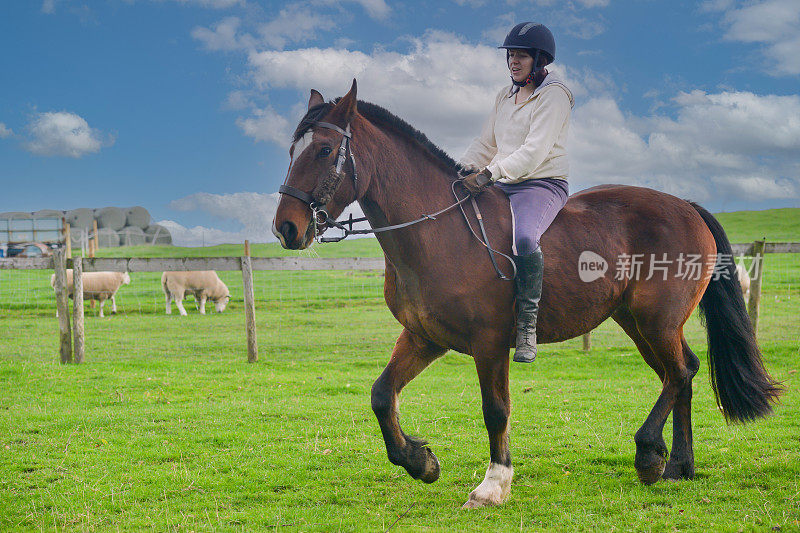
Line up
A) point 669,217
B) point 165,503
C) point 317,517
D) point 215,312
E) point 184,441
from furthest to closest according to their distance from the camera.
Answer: point 215,312 < point 184,441 < point 669,217 < point 165,503 < point 317,517

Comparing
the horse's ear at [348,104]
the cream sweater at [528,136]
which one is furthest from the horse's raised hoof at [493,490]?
the horse's ear at [348,104]

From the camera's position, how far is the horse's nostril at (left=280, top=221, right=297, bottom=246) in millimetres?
3523

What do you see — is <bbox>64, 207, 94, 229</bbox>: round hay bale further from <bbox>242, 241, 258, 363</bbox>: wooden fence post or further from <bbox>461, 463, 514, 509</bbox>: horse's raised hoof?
<bbox>461, 463, 514, 509</bbox>: horse's raised hoof

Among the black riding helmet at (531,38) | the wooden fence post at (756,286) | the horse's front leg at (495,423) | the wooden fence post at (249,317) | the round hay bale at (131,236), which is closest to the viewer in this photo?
the horse's front leg at (495,423)

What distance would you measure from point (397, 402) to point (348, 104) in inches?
79.0

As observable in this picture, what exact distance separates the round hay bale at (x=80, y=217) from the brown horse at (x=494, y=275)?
222 feet

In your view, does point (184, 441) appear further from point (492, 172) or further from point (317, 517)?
point (492, 172)

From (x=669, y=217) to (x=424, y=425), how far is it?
3140 millimetres

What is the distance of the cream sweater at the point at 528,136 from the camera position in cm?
425

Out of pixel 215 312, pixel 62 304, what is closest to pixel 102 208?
pixel 215 312

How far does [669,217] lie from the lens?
16.3 ft

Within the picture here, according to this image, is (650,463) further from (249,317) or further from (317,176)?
(249,317)

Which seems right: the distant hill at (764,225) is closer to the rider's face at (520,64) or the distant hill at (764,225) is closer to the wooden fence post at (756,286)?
the wooden fence post at (756,286)

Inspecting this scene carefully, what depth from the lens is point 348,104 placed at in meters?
3.82
